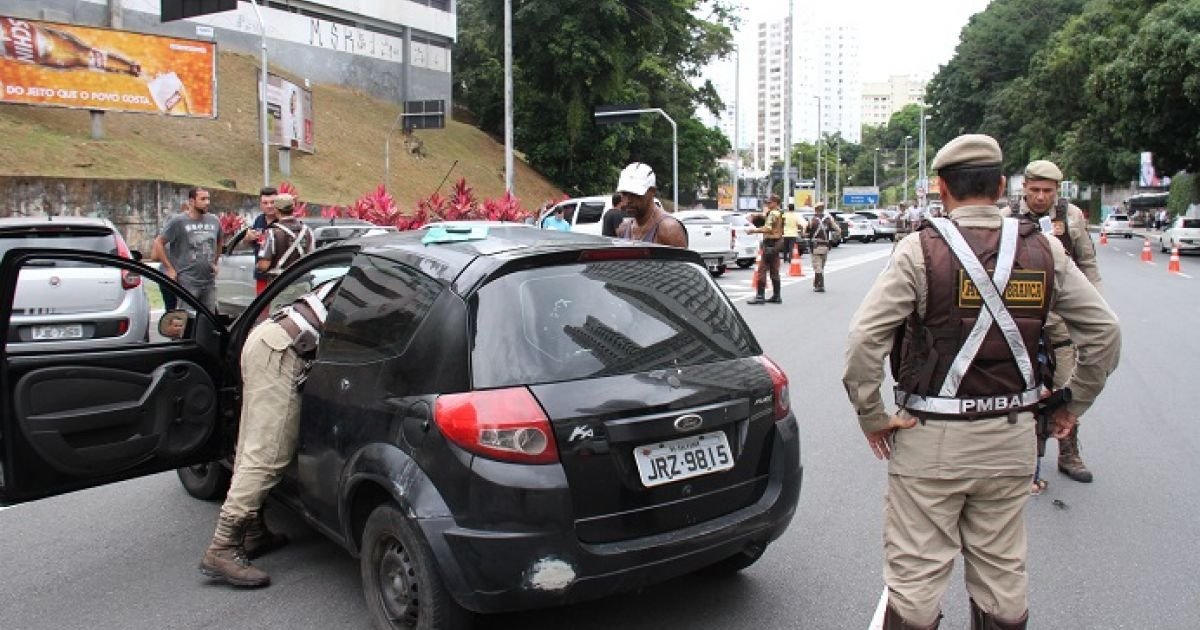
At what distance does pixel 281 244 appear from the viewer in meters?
8.02

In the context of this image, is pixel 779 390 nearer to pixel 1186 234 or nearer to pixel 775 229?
pixel 775 229

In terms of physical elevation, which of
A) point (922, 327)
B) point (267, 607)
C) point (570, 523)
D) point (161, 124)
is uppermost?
point (161, 124)

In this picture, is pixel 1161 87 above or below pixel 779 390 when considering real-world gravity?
above

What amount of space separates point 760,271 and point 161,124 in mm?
23750

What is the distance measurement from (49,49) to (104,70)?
1.40m

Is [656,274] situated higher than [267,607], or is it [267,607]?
[656,274]

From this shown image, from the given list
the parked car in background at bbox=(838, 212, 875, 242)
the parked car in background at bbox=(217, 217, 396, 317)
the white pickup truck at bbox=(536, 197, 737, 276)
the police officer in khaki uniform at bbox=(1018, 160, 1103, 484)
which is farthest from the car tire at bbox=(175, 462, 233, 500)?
the parked car in background at bbox=(838, 212, 875, 242)

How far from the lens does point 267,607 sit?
3.82m

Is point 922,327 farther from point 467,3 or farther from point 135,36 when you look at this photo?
point 467,3

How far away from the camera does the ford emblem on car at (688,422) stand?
3.22 m

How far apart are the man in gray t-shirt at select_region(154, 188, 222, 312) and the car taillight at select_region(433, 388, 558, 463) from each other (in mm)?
7117

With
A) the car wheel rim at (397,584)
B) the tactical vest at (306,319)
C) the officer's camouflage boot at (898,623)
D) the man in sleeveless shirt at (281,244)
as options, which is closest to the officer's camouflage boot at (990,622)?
the officer's camouflage boot at (898,623)

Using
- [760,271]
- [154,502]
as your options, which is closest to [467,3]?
[760,271]

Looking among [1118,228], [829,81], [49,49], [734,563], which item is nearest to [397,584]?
[734,563]
